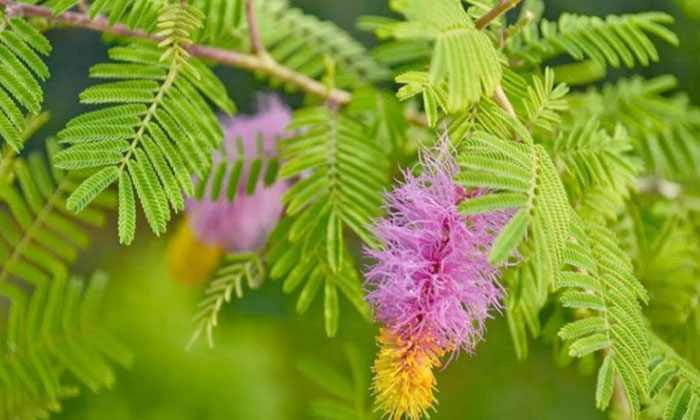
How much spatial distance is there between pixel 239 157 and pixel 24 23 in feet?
0.83

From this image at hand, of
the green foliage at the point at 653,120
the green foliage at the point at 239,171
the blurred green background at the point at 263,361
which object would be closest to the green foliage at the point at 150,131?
the green foliage at the point at 239,171

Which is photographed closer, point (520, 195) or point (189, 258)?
point (520, 195)

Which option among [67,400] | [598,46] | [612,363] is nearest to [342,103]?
[598,46]

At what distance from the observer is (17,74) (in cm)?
50

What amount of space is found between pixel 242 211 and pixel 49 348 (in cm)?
24

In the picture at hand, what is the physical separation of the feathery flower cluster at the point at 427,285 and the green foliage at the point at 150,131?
0.13 m

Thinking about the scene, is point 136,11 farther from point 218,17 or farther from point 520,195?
point 520,195

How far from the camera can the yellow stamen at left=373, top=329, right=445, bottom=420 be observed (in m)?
0.45

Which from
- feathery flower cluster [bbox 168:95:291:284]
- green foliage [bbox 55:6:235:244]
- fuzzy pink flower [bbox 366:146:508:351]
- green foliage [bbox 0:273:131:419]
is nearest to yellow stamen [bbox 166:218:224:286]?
feathery flower cluster [bbox 168:95:291:284]

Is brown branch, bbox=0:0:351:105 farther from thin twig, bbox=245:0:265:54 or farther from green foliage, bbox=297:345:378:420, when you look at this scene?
green foliage, bbox=297:345:378:420

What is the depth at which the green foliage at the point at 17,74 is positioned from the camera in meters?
0.49

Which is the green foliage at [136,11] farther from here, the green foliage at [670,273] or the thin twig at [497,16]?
the green foliage at [670,273]

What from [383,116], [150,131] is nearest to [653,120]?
[383,116]

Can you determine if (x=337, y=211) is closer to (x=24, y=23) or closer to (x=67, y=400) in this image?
(x=24, y=23)
